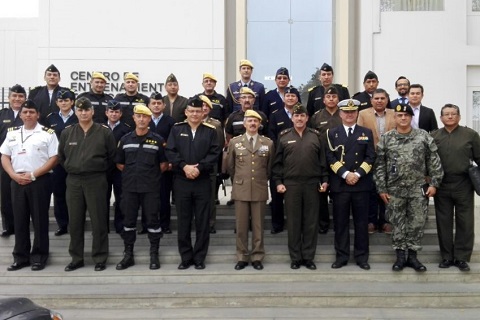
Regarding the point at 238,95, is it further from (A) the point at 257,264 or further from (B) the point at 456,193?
(B) the point at 456,193

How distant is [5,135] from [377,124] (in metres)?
5.05

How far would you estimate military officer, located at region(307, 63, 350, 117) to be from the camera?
25.7 ft

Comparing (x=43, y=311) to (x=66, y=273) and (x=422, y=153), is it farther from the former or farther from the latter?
(x=422, y=153)

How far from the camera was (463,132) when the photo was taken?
659 centimetres

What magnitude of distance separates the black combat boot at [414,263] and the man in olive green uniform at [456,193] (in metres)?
0.35

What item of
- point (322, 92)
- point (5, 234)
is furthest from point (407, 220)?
point (5, 234)

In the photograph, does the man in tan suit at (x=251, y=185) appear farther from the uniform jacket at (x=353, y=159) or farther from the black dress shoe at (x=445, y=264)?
the black dress shoe at (x=445, y=264)

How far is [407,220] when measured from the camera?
6.49 m

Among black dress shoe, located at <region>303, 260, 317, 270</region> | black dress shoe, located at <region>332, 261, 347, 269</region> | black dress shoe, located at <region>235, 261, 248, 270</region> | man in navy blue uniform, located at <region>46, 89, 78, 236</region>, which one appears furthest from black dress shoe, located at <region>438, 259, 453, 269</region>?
man in navy blue uniform, located at <region>46, 89, 78, 236</region>

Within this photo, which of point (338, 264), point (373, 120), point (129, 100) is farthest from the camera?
point (129, 100)

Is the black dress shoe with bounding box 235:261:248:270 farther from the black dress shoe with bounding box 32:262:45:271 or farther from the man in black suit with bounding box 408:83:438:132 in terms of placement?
the man in black suit with bounding box 408:83:438:132

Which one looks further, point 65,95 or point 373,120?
point 65,95

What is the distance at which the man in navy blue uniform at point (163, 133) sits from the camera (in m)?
7.38

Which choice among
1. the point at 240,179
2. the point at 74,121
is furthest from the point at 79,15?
the point at 240,179
